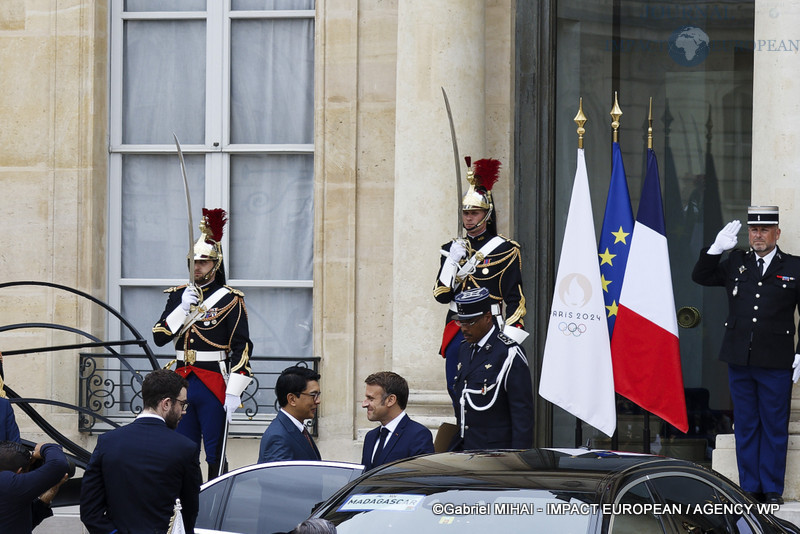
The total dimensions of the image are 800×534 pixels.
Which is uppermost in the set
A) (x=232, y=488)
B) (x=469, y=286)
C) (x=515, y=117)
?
(x=515, y=117)

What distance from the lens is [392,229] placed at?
1102 cm

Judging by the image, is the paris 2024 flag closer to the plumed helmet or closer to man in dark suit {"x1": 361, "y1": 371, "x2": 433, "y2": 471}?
the plumed helmet

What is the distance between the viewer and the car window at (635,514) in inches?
199

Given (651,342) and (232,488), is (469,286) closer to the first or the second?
(651,342)

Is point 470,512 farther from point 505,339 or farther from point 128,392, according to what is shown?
point 128,392

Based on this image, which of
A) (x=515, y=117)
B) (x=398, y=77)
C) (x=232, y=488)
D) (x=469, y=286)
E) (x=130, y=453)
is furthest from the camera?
(x=515, y=117)

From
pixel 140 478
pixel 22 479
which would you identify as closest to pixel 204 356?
pixel 22 479

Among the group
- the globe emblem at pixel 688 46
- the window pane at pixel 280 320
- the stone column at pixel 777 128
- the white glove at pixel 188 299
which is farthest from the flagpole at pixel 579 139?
the white glove at pixel 188 299

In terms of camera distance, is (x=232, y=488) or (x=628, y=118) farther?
(x=628, y=118)

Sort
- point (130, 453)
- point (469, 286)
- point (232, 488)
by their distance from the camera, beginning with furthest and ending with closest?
point (469, 286)
point (232, 488)
point (130, 453)

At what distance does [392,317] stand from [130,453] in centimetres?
512

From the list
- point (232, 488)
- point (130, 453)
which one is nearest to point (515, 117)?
point (232, 488)

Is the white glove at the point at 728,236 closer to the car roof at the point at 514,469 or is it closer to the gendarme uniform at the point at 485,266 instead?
the gendarme uniform at the point at 485,266

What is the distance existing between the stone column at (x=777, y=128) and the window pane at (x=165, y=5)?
4793mm
